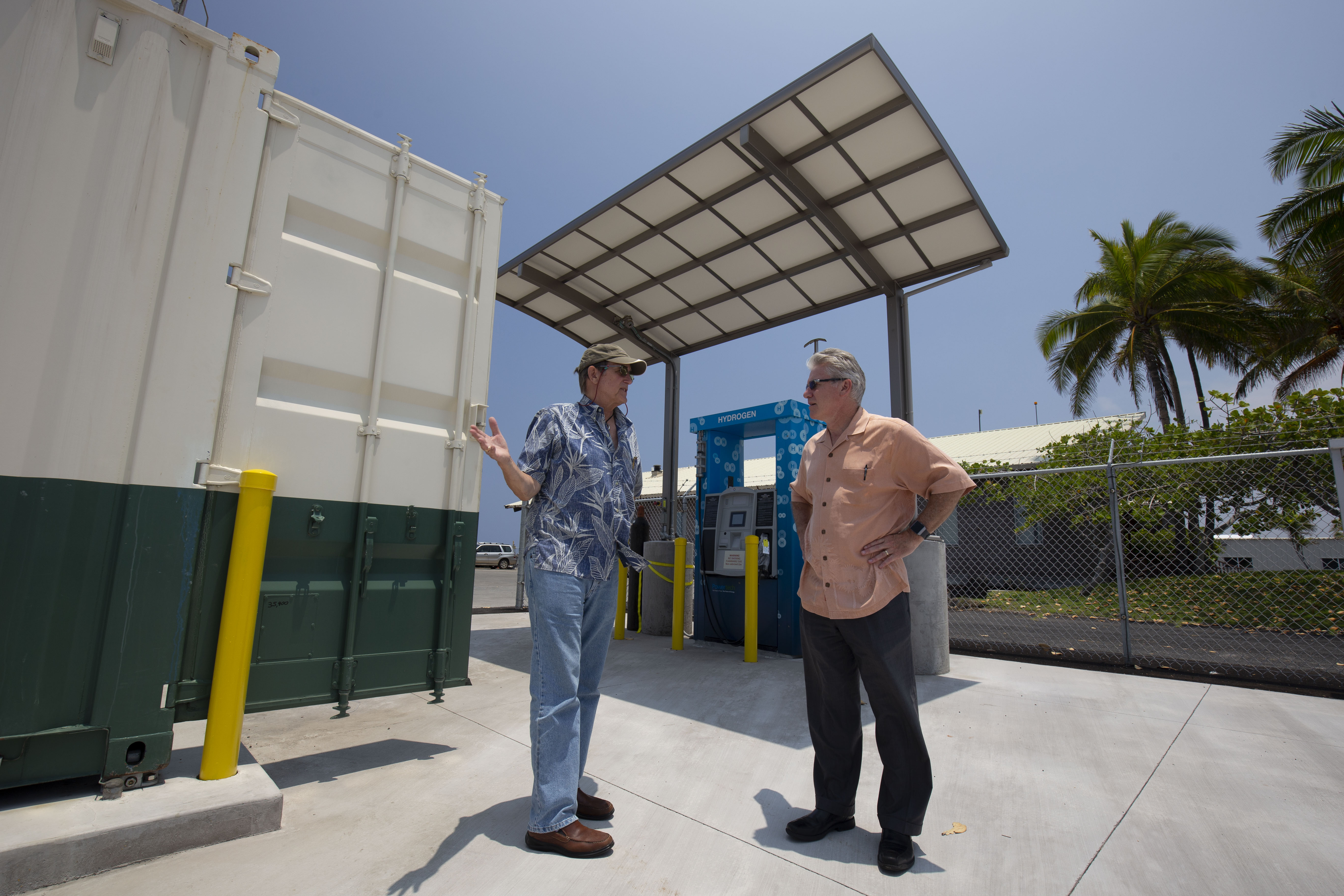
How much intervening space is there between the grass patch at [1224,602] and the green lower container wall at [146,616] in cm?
794

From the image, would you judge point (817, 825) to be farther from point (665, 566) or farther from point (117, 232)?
point (665, 566)

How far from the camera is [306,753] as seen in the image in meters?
3.21

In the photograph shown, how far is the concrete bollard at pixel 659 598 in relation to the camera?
7691mm

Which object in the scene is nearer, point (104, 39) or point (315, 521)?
point (104, 39)

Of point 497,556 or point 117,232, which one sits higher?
point 117,232

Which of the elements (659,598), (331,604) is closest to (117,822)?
(331,604)

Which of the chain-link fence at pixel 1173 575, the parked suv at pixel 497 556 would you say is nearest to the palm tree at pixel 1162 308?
the chain-link fence at pixel 1173 575

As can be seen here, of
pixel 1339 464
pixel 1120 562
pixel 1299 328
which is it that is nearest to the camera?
pixel 1339 464

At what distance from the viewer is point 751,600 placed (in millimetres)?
5977

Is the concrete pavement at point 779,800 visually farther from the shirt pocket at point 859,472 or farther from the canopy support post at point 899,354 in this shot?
the canopy support post at point 899,354

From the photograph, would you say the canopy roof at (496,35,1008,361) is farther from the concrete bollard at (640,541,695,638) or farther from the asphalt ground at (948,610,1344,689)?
the asphalt ground at (948,610,1344,689)

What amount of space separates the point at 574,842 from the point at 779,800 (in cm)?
100

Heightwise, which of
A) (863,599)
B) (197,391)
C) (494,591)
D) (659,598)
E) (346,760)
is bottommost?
(494,591)

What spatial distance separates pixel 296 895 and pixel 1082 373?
73.3 feet
